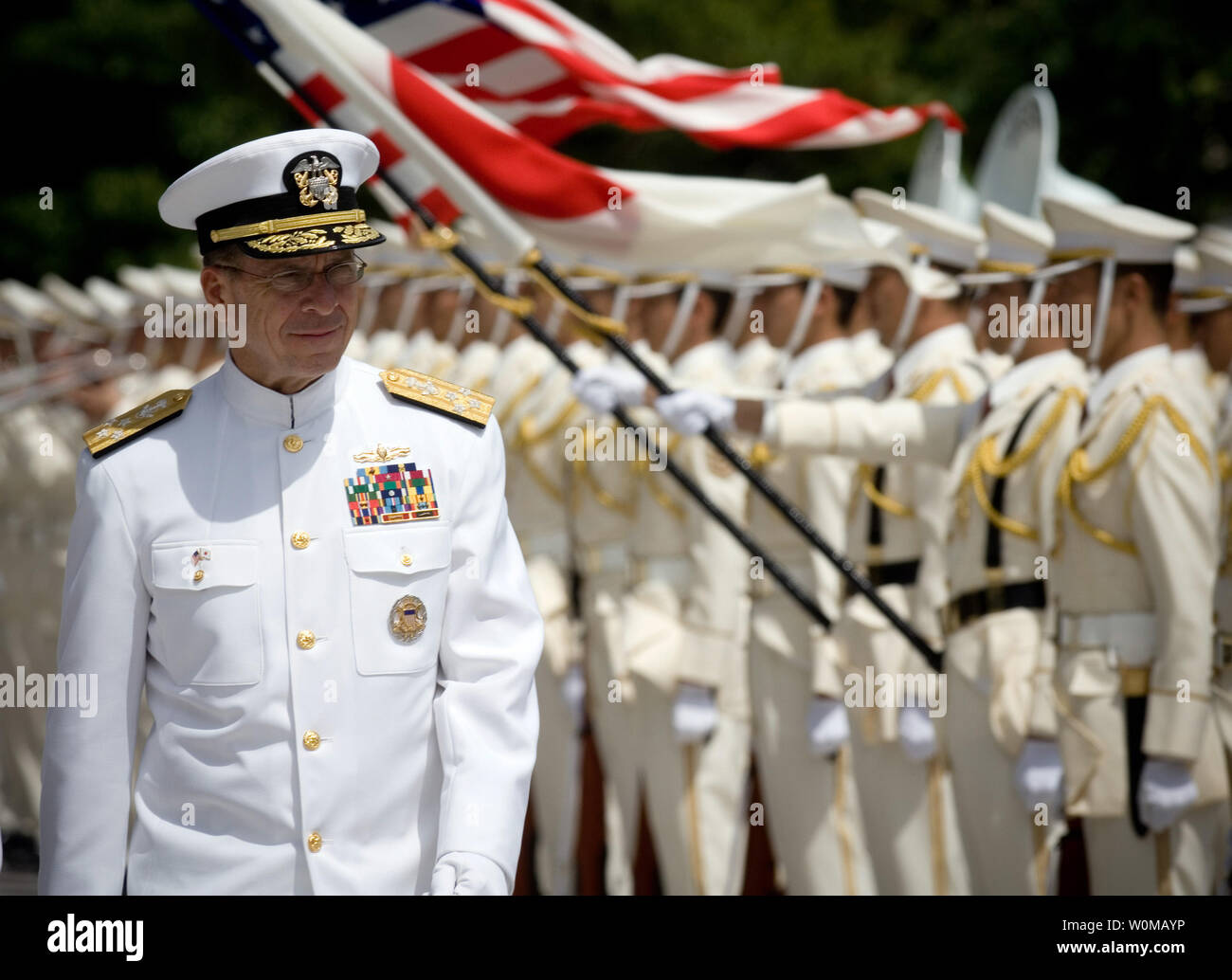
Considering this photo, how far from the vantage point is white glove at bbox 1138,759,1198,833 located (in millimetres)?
5039

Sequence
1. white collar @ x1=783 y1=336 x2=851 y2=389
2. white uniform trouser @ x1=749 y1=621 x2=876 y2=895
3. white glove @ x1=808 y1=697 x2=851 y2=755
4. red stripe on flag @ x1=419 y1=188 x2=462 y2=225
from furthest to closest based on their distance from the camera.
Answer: white collar @ x1=783 y1=336 x2=851 y2=389, white uniform trouser @ x1=749 y1=621 x2=876 y2=895, white glove @ x1=808 y1=697 x2=851 y2=755, red stripe on flag @ x1=419 y1=188 x2=462 y2=225

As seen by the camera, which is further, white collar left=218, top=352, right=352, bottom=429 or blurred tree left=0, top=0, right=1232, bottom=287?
blurred tree left=0, top=0, right=1232, bottom=287

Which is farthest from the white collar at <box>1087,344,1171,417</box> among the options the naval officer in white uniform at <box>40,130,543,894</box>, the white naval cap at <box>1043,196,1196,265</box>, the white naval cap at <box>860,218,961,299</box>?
the naval officer in white uniform at <box>40,130,543,894</box>

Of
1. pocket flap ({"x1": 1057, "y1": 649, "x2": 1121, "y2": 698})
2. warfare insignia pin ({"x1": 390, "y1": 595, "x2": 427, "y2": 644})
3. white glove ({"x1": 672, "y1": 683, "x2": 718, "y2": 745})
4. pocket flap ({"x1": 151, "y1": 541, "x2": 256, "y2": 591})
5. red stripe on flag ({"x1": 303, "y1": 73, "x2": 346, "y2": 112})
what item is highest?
red stripe on flag ({"x1": 303, "y1": 73, "x2": 346, "y2": 112})

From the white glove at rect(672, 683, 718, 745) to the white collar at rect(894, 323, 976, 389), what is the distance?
1331 mm

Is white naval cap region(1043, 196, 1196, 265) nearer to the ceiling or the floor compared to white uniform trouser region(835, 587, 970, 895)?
nearer to the ceiling

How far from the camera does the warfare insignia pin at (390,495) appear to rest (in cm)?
321

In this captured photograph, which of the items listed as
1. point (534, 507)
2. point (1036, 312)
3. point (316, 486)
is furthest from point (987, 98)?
point (316, 486)

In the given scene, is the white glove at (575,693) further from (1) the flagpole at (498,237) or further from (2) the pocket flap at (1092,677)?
(2) the pocket flap at (1092,677)

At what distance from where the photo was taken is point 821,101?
256 inches

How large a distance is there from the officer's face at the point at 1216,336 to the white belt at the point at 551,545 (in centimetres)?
267

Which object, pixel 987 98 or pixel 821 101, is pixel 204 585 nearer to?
pixel 821 101

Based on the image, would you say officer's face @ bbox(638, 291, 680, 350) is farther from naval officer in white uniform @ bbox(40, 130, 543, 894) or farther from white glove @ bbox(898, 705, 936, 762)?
naval officer in white uniform @ bbox(40, 130, 543, 894)

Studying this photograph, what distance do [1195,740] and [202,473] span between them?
2973 millimetres
